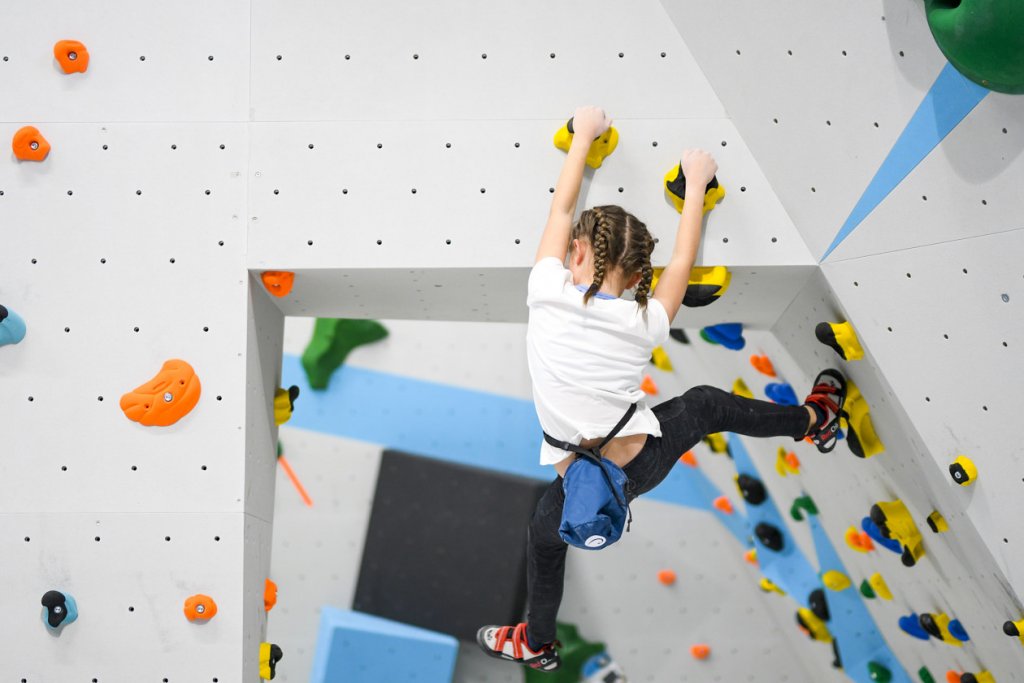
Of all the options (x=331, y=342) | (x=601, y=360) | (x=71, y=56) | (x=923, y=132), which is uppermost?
(x=331, y=342)

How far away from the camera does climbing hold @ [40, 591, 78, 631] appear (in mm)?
2506

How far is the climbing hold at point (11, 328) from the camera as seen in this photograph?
2.55 meters

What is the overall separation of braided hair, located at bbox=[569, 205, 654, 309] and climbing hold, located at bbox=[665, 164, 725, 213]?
0.19 m

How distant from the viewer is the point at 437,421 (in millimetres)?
4570

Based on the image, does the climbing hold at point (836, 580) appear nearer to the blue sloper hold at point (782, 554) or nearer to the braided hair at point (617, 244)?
the blue sloper hold at point (782, 554)

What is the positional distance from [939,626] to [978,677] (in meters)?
0.17

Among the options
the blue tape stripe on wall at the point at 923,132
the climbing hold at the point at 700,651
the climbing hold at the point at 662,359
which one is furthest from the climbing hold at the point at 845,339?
the climbing hold at the point at 700,651

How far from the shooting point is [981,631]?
2809mm

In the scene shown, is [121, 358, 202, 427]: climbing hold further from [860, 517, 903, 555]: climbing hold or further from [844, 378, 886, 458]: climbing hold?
[860, 517, 903, 555]: climbing hold

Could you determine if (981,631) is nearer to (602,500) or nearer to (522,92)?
(602,500)

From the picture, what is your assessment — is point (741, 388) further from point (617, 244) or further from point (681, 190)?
point (617, 244)

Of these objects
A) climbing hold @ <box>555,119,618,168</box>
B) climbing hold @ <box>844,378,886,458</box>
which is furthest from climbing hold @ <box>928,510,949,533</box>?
climbing hold @ <box>555,119,618,168</box>

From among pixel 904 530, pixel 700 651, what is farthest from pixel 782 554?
pixel 904 530

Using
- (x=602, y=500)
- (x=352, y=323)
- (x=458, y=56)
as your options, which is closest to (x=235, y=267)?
(x=458, y=56)
